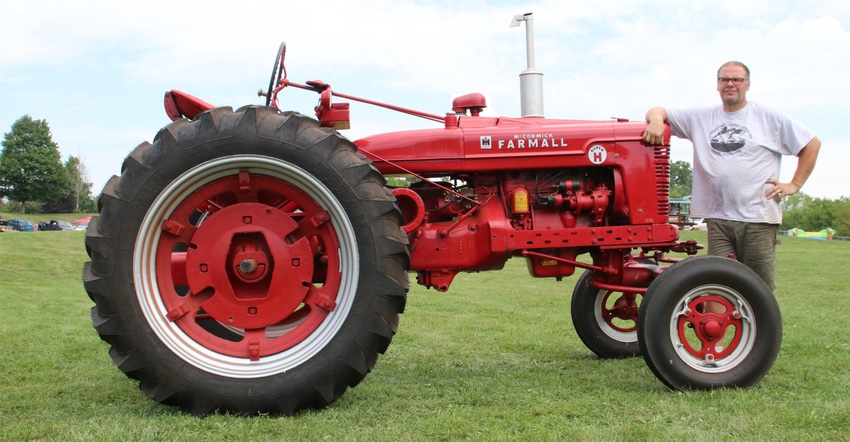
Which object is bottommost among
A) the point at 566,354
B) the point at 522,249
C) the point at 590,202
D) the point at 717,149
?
the point at 566,354

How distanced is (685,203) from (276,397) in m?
2.98

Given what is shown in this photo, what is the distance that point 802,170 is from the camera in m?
4.48

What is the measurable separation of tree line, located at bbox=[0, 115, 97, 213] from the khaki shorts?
224ft

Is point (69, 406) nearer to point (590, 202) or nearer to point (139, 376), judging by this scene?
point (139, 376)

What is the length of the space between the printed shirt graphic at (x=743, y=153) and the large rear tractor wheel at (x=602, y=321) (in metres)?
0.97

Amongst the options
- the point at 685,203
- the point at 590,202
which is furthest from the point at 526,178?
the point at 685,203

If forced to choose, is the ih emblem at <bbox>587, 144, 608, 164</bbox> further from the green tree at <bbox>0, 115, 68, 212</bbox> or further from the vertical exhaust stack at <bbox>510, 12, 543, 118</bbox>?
the green tree at <bbox>0, 115, 68, 212</bbox>

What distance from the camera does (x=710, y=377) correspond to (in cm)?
393

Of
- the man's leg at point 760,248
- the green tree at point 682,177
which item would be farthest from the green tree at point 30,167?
the man's leg at point 760,248

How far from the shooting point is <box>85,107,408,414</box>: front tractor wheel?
352 centimetres

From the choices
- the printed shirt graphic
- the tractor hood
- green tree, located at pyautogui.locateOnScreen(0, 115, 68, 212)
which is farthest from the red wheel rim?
green tree, located at pyautogui.locateOnScreen(0, 115, 68, 212)

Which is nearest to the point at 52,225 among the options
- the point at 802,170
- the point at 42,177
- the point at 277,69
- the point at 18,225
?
the point at 18,225

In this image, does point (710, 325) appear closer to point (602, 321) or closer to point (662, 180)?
point (662, 180)

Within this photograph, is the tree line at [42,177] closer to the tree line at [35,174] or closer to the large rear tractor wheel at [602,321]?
the tree line at [35,174]
